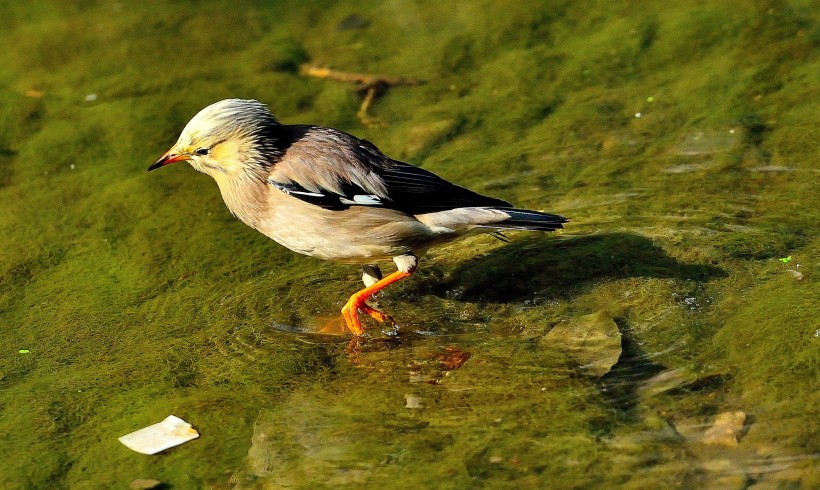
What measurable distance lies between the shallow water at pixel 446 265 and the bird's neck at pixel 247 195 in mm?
478

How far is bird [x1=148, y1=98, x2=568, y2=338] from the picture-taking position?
5.31 meters

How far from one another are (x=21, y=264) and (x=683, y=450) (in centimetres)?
395

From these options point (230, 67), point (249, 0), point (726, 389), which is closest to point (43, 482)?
point (726, 389)

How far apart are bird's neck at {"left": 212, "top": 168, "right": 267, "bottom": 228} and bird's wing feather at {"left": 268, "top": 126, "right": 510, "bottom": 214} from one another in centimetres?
8

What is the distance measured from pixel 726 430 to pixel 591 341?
0.92 meters

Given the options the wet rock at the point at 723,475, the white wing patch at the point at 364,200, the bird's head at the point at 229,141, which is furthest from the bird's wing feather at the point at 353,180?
the wet rock at the point at 723,475

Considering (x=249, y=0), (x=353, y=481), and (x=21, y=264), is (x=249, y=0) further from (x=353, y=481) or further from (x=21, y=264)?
(x=353, y=481)

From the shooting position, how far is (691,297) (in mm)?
5117

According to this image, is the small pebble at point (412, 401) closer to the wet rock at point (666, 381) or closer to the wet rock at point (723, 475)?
the wet rock at point (666, 381)

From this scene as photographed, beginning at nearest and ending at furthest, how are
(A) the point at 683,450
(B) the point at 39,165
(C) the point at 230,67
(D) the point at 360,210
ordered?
(A) the point at 683,450
(D) the point at 360,210
(B) the point at 39,165
(C) the point at 230,67

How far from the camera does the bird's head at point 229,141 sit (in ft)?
17.7

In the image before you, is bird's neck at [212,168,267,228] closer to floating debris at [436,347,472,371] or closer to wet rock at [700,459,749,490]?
floating debris at [436,347,472,371]

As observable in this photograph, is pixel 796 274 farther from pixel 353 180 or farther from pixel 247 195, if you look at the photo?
pixel 247 195

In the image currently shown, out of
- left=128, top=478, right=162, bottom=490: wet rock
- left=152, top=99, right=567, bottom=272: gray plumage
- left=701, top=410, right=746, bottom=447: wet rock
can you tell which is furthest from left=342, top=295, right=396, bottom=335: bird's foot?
left=701, top=410, right=746, bottom=447: wet rock
